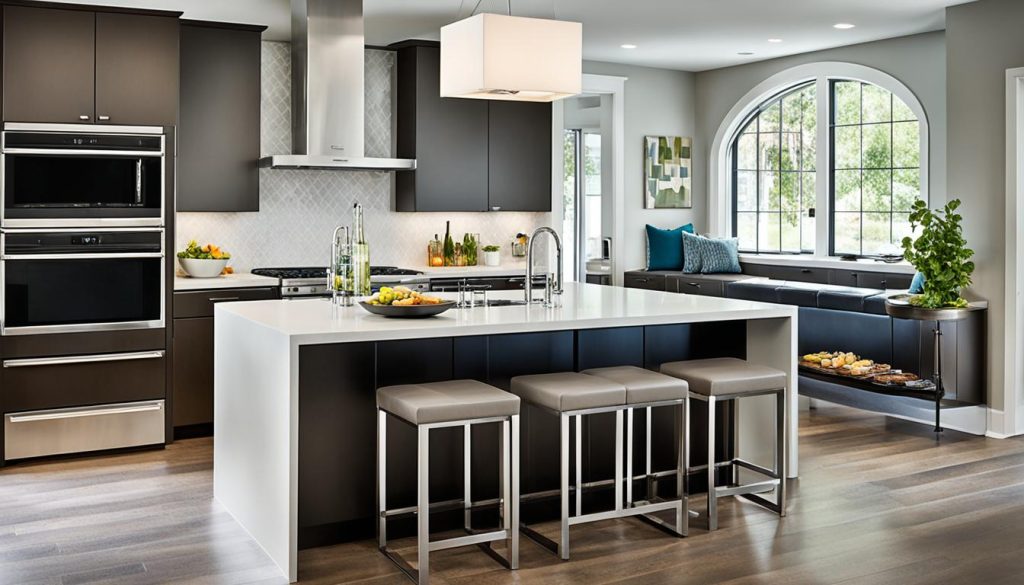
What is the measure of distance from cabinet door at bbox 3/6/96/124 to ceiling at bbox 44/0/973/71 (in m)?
0.46

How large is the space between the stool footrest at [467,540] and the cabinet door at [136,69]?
3.32m

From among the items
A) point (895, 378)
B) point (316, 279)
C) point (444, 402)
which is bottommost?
point (895, 378)

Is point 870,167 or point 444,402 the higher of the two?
point 870,167

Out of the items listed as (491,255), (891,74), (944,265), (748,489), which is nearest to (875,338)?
(944,265)

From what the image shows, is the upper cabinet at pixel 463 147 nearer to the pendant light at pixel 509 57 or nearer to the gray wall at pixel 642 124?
the gray wall at pixel 642 124

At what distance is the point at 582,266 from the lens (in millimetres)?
9523

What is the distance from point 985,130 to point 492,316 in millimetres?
3575

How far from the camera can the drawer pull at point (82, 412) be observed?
5434mm

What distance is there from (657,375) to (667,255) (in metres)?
4.92

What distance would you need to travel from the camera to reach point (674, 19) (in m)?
6.71

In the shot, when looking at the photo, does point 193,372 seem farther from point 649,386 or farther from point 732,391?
point 732,391

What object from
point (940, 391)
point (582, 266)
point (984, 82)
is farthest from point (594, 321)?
point (582, 266)

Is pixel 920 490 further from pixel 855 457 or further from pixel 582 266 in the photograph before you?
pixel 582 266

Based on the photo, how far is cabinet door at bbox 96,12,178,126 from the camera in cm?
565
